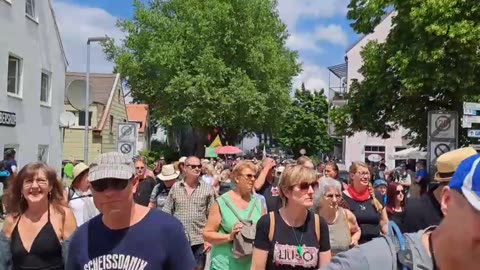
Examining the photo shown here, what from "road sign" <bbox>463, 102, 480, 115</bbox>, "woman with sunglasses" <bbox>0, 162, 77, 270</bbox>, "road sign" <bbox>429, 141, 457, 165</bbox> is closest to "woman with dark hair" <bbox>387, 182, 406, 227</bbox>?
"road sign" <bbox>429, 141, 457, 165</bbox>

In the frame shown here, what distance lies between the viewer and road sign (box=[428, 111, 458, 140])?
11.8 meters

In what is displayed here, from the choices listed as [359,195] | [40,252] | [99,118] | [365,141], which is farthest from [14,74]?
[365,141]

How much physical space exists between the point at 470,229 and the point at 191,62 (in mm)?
41986

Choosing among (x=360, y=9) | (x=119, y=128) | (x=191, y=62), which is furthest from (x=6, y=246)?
(x=191, y=62)

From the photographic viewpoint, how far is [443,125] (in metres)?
11.9

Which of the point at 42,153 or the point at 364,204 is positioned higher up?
the point at 42,153

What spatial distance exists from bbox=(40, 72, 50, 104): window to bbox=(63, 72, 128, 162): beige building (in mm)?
15928

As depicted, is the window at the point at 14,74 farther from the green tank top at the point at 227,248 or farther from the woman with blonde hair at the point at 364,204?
the green tank top at the point at 227,248

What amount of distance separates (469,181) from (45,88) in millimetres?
24841

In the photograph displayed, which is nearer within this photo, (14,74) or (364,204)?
(364,204)

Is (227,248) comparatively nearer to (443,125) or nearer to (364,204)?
(364,204)

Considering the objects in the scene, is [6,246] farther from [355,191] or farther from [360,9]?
[360,9]

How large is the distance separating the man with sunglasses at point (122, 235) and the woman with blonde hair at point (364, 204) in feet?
12.1

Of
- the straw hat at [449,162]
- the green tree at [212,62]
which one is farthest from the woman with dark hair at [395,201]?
the green tree at [212,62]
